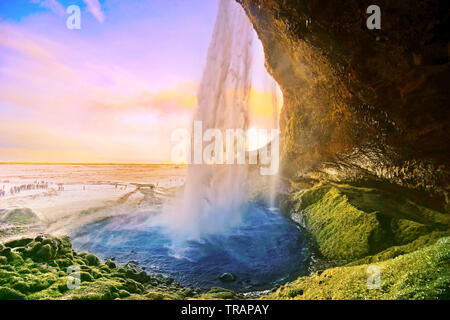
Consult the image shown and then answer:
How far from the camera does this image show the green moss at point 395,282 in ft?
15.2

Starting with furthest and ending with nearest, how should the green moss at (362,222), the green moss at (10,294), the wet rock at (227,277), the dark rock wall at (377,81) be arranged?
the green moss at (362,222) < the wet rock at (227,277) < the dark rock wall at (377,81) < the green moss at (10,294)

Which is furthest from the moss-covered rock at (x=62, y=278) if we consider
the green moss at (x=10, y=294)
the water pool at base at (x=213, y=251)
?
the water pool at base at (x=213, y=251)

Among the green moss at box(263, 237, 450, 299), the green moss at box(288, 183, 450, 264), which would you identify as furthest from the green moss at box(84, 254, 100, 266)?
the green moss at box(288, 183, 450, 264)

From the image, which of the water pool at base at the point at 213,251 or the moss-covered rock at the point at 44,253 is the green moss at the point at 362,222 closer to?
the water pool at base at the point at 213,251

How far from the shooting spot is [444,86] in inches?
265

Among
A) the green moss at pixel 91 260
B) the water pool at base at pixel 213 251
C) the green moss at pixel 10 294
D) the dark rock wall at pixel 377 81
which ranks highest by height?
the dark rock wall at pixel 377 81

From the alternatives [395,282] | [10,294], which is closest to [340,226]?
[395,282]

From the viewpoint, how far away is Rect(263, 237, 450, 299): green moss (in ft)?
15.2

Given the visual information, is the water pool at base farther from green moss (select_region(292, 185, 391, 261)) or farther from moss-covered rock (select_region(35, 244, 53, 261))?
moss-covered rock (select_region(35, 244, 53, 261))

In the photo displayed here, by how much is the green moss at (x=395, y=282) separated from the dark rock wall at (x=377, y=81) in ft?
14.5

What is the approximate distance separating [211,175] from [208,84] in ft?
27.2

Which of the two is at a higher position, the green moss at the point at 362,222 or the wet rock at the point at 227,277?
the green moss at the point at 362,222
